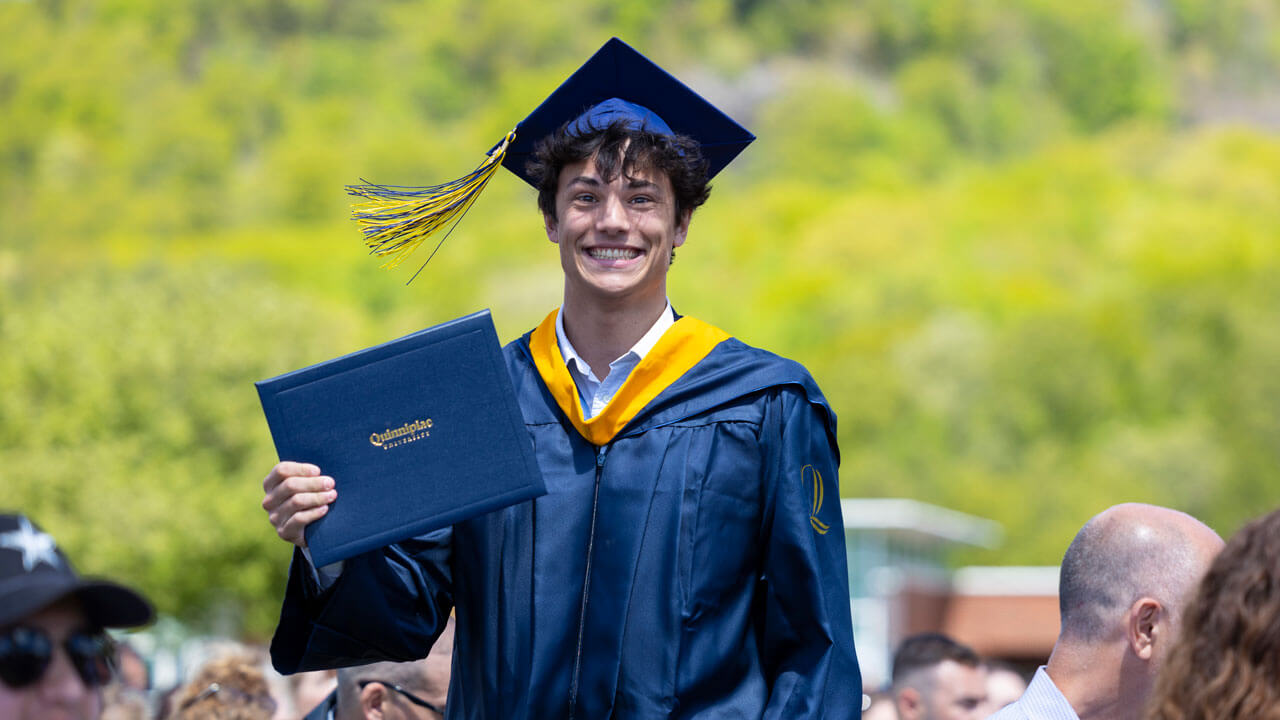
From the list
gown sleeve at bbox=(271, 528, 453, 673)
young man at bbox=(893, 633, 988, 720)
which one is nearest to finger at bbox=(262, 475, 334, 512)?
gown sleeve at bbox=(271, 528, 453, 673)

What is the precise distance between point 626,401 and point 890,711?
368cm

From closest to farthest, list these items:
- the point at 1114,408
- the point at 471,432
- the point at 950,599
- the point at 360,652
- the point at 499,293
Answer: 1. the point at 471,432
2. the point at 360,652
3. the point at 950,599
4. the point at 1114,408
5. the point at 499,293

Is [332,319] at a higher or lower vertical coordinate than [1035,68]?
lower

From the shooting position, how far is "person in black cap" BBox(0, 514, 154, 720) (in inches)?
125

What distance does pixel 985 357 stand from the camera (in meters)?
84.9

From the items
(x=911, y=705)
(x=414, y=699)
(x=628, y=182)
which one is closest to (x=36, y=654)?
(x=628, y=182)

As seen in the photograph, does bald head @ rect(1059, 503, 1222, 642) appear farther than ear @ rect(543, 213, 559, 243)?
Yes

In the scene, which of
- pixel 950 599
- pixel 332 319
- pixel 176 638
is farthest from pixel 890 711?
pixel 332 319

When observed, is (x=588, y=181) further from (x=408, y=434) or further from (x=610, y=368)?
(x=408, y=434)

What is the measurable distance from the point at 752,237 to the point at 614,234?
108601mm

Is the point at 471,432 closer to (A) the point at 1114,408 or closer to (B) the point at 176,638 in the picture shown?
(B) the point at 176,638

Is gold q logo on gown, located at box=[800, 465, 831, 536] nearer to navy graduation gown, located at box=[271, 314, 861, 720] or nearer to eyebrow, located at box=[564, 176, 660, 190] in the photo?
navy graduation gown, located at box=[271, 314, 861, 720]

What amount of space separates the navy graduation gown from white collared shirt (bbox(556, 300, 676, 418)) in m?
0.09

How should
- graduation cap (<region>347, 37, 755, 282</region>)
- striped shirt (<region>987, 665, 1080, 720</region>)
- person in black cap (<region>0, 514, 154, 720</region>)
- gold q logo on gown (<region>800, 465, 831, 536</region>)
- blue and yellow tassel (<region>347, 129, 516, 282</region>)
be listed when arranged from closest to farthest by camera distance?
1. person in black cap (<region>0, 514, 154, 720</region>)
2. gold q logo on gown (<region>800, 465, 831, 536</region>)
3. graduation cap (<region>347, 37, 755, 282</region>)
4. blue and yellow tassel (<region>347, 129, 516, 282</region>)
5. striped shirt (<region>987, 665, 1080, 720</region>)
